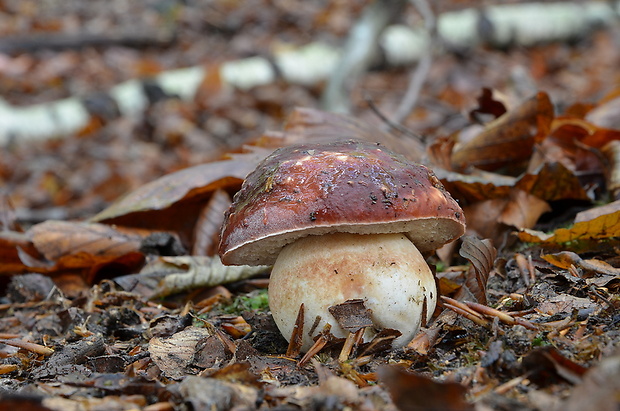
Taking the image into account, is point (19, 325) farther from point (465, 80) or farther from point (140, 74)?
point (140, 74)

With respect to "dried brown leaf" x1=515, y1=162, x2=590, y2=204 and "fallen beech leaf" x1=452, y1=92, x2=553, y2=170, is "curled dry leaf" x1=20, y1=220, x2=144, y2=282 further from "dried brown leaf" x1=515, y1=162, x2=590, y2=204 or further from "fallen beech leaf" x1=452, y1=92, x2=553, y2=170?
"dried brown leaf" x1=515, y1=162, x2=590, y2=204

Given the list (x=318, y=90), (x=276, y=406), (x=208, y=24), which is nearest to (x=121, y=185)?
(x=318, y=90)

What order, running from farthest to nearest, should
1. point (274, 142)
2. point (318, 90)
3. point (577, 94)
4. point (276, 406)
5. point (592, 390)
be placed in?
point (318, 90), point (577, 94), point (274, 142), point (276, 406), point (592, 390)

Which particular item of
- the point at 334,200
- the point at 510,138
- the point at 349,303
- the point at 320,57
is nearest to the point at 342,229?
the point at 334,200

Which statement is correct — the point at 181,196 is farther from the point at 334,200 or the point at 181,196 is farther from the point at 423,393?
the point at 423,393

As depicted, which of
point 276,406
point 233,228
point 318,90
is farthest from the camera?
point 318,90

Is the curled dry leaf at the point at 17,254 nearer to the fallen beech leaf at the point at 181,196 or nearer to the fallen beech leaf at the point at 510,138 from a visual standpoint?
the fallen beech leaf at the point at 181,196

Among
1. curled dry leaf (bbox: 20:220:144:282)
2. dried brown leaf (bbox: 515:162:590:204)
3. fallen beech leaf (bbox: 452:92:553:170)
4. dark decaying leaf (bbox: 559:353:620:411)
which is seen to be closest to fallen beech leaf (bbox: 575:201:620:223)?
dried brown leaf (bbox: 515:162:590:204)
